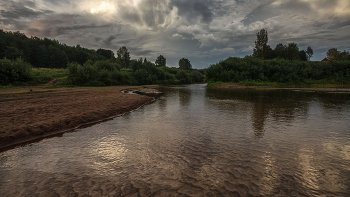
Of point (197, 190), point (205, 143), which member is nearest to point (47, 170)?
point (197, 190)

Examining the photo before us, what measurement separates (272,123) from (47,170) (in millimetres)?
14072

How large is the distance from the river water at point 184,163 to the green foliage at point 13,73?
38.5 meters

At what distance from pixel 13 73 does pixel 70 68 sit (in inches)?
542

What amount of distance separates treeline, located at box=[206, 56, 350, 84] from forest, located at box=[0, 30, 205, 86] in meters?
33.0

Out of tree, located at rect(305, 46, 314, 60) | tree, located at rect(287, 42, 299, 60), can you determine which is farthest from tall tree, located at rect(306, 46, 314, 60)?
tree, located at rect(287, 42, 299, 60)

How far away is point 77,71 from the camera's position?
4725 cm

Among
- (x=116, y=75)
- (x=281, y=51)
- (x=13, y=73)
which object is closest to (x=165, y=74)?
(x=116, y=75)

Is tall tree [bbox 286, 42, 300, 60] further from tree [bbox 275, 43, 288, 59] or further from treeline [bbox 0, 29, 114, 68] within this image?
treeline [bbox 0, 29, 114, 68]

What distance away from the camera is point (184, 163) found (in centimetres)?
649

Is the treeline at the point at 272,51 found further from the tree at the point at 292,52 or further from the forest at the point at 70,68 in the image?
the forest at the point at 70,68

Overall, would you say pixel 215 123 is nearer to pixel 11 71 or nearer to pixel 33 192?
pixel 33 192

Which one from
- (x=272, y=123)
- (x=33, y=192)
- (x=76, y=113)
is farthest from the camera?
(x=76, y=113)

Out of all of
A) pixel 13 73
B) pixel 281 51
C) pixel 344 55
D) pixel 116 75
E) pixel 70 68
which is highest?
pixel 281 51

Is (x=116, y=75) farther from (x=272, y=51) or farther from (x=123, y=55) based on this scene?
(x=272, y=51)
